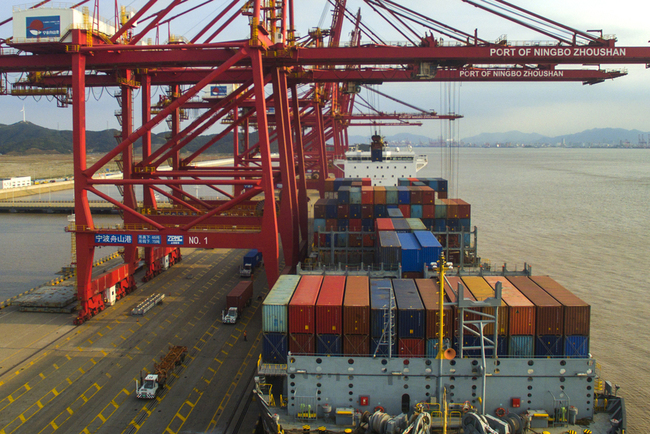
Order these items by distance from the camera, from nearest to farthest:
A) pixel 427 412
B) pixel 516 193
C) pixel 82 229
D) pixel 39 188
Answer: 1. pixel 427 412
2. pixel 82 229
3. pixel 516 193
4. pixel 39 188

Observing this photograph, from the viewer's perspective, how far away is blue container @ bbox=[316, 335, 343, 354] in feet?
50.0

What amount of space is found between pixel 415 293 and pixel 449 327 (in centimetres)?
200

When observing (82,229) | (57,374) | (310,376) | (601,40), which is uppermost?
(601,40)

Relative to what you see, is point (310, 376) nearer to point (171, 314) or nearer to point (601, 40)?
point (171, 314)

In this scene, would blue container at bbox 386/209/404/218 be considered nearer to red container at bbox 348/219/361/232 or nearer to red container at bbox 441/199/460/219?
red container at bbox 348/219/361/232

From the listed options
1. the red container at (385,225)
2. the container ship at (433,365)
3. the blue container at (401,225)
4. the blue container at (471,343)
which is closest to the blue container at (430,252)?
the blue container at (401,225)

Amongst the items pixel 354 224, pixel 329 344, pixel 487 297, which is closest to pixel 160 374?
pixel 329 344

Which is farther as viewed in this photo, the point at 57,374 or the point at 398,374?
the point at 57,374

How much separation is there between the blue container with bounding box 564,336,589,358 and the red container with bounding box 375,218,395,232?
39.0 ft

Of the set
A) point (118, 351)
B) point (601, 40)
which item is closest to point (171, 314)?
point (118, 351)

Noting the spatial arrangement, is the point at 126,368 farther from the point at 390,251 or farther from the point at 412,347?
the point at 412,347

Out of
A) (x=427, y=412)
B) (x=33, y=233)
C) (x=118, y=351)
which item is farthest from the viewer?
(x=33, y=233)

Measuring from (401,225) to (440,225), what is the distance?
378cm

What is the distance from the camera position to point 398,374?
14.7 metres
